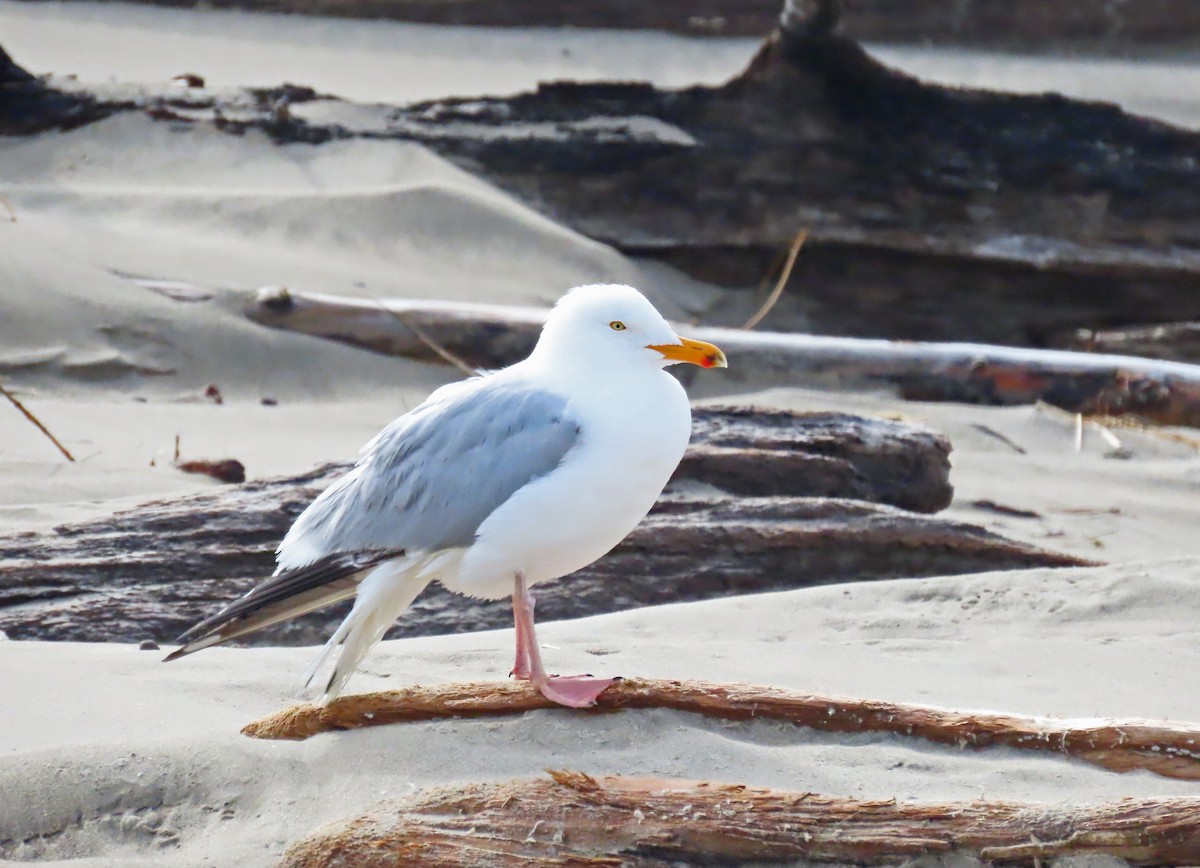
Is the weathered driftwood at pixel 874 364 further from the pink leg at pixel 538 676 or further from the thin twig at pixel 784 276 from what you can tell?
the pink leg at pixel 538 676

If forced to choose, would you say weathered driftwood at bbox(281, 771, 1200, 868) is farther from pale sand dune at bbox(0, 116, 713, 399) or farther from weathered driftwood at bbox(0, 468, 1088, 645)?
Result: pale sand dune at bbox(0, 116, 713, 399)

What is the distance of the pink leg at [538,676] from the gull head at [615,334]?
0.59m

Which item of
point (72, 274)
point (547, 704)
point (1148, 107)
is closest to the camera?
point (547, 704)

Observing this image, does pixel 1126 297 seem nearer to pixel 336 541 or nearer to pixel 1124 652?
pixel 1124 652

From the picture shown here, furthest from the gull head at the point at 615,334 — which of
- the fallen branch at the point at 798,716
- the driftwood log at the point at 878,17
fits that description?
the driftwood log at the point at 878,17

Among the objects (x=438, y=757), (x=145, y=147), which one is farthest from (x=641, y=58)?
(x=438, y=757)

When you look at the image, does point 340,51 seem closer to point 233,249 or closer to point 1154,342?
point 233,249

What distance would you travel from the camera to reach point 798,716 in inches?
125

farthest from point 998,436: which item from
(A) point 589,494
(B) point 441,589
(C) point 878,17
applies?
(C) point 878,17

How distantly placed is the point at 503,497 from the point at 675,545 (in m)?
1.53

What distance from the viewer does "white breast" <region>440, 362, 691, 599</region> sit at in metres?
3.28

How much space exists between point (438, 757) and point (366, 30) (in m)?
15.0

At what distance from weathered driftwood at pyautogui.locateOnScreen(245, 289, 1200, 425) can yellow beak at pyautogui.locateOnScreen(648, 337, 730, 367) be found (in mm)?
3954

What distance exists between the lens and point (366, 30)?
663 inches
